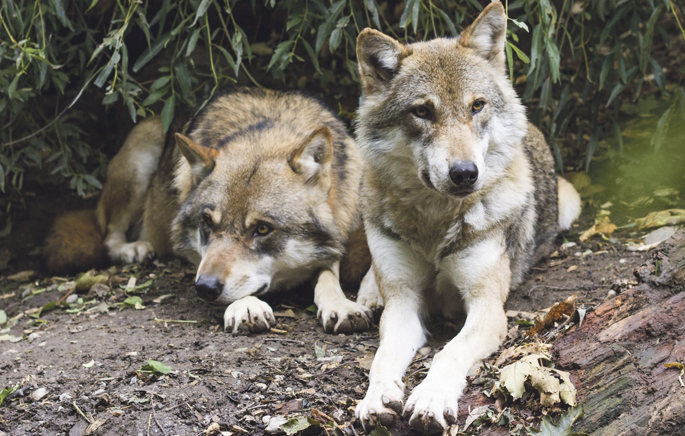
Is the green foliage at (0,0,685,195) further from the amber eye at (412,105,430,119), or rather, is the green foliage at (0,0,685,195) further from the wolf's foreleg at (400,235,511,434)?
the wolf's foreleg at (400,235,511,434)

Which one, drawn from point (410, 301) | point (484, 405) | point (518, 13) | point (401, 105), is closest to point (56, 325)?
point (410, 301)

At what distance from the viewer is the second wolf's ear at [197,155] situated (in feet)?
13.1

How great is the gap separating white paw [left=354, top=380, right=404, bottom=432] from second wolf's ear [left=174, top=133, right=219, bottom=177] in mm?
2164

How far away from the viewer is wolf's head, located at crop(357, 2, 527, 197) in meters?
2.95

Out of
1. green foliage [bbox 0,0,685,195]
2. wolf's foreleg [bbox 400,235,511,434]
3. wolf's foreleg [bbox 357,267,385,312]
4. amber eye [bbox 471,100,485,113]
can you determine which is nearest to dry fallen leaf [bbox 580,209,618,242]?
green foliage [bbox 0,0,685,195]

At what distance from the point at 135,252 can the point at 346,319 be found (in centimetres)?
261

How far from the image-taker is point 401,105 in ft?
10.4

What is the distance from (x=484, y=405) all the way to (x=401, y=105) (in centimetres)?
157

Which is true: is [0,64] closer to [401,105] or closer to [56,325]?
[56,325]

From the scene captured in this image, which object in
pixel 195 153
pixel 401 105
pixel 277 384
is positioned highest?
pixel 401 105

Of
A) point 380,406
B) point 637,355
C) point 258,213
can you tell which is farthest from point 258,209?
point 637,355

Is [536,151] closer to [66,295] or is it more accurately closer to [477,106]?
[477,106]

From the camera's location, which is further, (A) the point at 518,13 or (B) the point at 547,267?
(A) the point at 518,13

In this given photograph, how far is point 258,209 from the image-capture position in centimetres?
383
